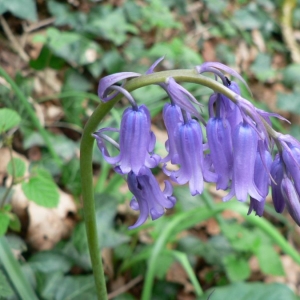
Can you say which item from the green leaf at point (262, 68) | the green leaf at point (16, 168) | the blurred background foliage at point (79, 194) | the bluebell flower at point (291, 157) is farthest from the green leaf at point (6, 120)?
the green leaf at point (262, 68)

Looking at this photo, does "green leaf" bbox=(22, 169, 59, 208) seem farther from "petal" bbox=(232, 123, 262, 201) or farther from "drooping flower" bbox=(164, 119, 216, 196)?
"petal" bbox=(232, 123, 262, 201)

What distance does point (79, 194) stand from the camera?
2.84 metres

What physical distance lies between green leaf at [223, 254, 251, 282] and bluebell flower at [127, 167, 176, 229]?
151 cm

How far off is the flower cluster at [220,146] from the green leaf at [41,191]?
28.8 inches

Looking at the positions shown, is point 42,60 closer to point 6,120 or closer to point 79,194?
point 79,194

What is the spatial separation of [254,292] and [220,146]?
106cm

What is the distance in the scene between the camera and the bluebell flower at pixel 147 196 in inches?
57.0

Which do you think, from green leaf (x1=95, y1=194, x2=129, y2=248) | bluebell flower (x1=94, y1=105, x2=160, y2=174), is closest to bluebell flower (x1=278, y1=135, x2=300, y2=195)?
bluebell flower (x1=94, y1=105, x2=160, y2=174)

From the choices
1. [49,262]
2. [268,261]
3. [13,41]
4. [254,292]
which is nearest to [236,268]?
[268,261]

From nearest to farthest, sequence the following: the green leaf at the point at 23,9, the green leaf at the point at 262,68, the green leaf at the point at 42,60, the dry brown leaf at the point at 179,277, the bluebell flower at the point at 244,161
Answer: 1. the bluebell flower at the point at 244,161
2. the green leaf at the point at 23,9
3. the dry brown leaf at the point at 179,277
4. the green leaf at the point at 42,60
5. the green leaf at the point at 262,68

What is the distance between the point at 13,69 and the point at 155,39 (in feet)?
5.32

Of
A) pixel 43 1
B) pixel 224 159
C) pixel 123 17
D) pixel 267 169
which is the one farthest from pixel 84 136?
pixel 43 1

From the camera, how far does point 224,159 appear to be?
1.34m

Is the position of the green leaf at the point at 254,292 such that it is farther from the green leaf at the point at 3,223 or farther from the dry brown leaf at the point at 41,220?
the dry brown leaf at the point at 41,220
